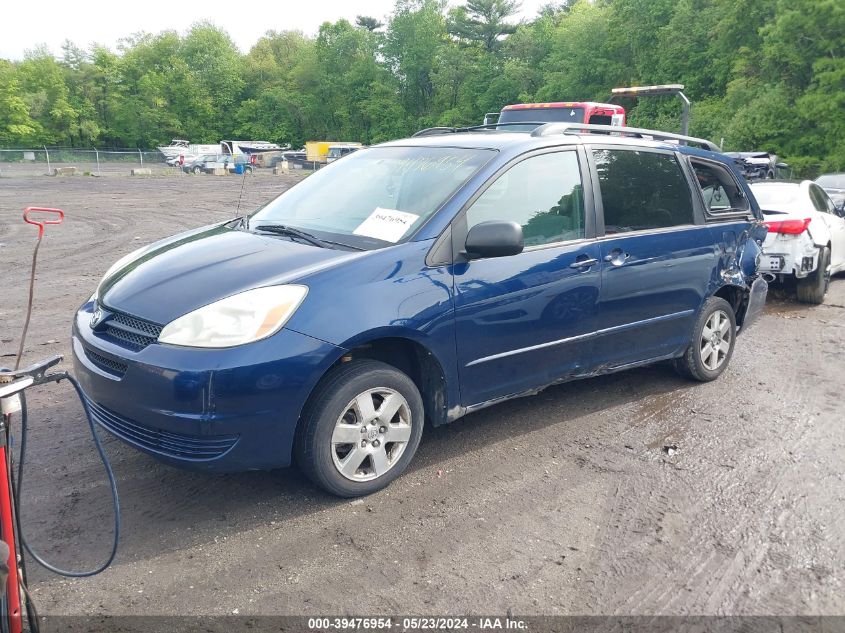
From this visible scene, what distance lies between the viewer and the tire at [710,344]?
17.7ft

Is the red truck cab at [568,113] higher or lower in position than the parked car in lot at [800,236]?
higher

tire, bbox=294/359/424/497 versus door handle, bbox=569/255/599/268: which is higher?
door handle, bbox=569/255/599/268

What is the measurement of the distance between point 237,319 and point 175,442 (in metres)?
0.63

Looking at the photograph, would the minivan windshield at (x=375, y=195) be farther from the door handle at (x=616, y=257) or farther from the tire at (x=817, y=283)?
the tire at (x=817, y=283)

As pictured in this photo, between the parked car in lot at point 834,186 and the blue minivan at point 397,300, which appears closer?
the blue minivan at point 397,300

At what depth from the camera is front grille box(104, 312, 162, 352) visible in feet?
10.8

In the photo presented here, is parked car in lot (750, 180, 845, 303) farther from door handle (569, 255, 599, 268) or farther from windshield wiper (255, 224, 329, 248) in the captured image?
windshield wiper (255, 224, 329, 248)

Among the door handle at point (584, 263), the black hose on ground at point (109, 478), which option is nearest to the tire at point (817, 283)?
the door handle at point (584, 263)

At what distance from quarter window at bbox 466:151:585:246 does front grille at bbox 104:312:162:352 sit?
1.75 metres

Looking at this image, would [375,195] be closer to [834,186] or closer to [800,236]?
[800,236]

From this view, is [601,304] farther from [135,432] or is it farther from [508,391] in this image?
[135,432]

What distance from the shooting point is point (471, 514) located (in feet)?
11.5

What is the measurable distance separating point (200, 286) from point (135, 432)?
757 millimetres

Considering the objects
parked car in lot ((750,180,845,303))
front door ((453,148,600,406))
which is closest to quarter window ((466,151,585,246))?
front door ((453,148,600,406))
